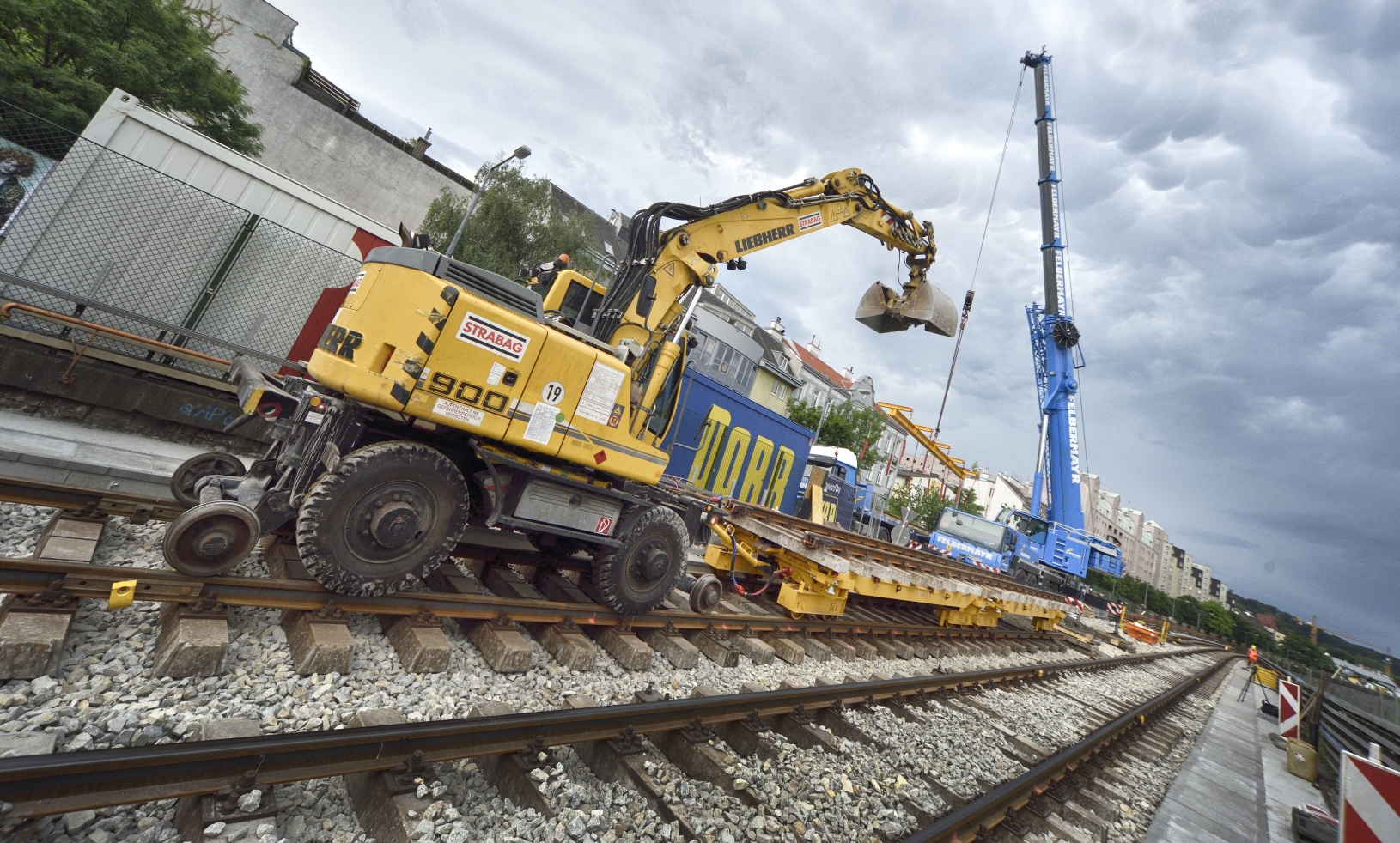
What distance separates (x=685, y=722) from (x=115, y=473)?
5.83m

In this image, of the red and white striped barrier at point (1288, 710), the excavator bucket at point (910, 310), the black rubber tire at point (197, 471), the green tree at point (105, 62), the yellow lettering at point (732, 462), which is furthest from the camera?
the yellow lettering at point (732, 462)

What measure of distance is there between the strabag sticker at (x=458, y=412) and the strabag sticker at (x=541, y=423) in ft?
1.16

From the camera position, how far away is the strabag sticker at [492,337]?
12.2ft

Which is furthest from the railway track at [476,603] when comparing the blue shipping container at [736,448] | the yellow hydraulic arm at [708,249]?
the blue shipping container at [736,448]

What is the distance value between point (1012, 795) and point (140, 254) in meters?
11.8

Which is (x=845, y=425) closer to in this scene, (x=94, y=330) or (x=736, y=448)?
(x=736, y=448)

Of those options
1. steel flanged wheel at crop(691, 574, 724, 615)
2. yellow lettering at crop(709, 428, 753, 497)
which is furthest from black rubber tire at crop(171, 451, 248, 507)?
yellow lettering at crop(709, 428, 753, 497)

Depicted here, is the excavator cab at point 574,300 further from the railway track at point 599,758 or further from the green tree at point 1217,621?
the green tree at point 1217,621

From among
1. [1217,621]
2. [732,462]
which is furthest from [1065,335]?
[1217,621]

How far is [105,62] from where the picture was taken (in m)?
13.9

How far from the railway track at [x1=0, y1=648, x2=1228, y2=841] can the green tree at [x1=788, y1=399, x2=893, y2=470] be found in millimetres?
31699

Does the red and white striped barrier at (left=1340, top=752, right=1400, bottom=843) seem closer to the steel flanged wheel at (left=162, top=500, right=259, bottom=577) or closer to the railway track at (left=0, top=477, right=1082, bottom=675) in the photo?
the railway track at (left=0, top=477, right=1082, bottom=675)

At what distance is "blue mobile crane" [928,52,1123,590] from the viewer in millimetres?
17750

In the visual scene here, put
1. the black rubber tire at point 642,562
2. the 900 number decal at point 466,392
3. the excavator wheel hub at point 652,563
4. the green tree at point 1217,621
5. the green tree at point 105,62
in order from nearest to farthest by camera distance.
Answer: the 900 number decal at point 466,392 < the black rubber tire at point 642,562 < the excavator wheel hub at point 652,563 < the green tree at point 105,62 < the green tree at point 1217,621
